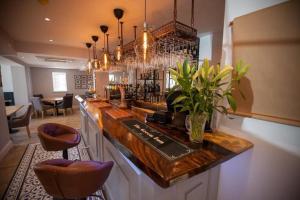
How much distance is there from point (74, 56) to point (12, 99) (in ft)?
15.3

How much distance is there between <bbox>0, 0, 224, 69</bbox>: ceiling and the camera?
6.91 ft

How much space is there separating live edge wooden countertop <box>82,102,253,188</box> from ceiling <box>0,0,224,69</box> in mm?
1818

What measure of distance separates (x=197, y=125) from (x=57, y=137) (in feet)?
6.33

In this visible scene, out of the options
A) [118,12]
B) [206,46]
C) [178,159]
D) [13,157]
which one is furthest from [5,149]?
[206,46]

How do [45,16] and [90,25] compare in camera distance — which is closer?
[45,16]

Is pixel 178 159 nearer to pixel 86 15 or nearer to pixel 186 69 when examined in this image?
pixel 186 69

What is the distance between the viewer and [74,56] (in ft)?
15.6

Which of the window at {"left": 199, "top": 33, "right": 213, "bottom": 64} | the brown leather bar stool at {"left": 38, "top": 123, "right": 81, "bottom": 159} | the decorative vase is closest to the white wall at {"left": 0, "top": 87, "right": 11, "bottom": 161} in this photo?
the brown leather bar stool at {"left": 38, "top": 123, "right": 81, "bottom": 159}

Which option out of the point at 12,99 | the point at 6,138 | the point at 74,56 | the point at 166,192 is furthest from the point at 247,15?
the point at 12,99

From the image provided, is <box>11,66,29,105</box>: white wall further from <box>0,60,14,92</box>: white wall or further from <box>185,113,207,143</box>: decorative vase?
<box>185,113,207,143</box>: decorative vase

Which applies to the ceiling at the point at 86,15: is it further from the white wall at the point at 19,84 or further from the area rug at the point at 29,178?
the white wall at the point at 19,84

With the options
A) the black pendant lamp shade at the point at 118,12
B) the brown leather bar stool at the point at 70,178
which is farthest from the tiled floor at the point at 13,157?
the black pendant lamp shade at the point at 118,12

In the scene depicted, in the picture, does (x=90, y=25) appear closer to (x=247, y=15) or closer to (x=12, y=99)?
(x=247, y=15)

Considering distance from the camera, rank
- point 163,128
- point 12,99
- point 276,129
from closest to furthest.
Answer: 1. point 276,129
2. point 163,128
3. point 12,99
